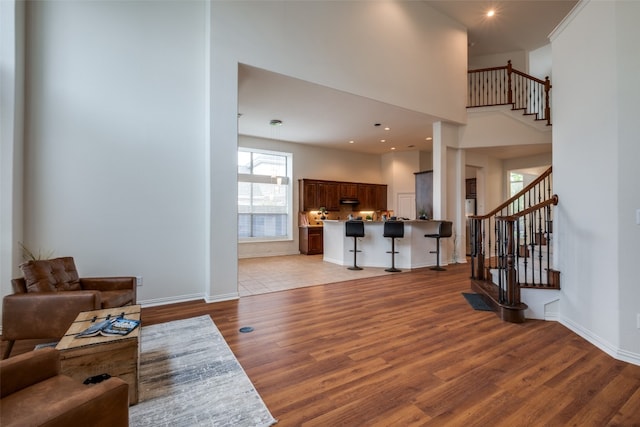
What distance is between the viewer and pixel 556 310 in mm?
3258

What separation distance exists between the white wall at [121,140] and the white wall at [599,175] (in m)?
4.49

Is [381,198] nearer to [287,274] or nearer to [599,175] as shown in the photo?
[287,274]

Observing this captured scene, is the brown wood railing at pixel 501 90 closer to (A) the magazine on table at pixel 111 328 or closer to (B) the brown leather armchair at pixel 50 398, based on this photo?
(A) the magazine on table at pixel 111 328

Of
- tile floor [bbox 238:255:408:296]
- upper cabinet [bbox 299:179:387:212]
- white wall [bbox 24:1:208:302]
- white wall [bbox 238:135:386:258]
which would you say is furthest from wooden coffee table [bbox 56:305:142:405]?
upper cabinet [bbox 299:179:387:212]

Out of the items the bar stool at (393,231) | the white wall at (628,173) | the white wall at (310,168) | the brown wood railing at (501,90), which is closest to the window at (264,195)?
the white wall at (310,168)

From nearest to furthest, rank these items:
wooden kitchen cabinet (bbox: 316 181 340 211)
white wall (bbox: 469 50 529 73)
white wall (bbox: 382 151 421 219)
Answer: white wall (bbox: 469 50 529 73) < wooden kitchen cabinet (bbox: 316 181 340 211) < white wall (bbox: 382 151 421 219)

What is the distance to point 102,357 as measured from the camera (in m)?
1.76

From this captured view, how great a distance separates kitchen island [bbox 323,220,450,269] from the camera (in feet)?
20.6

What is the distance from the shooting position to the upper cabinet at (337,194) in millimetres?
8617

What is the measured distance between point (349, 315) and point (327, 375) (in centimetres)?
130

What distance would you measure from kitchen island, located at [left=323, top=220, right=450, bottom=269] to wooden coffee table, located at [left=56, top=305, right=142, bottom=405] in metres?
5.03

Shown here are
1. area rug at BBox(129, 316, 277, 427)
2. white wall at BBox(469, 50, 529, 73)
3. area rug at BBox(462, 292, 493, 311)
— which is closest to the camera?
area rug at BBox(129, 316, 277, 427)

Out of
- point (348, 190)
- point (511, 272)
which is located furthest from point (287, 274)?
point (348, 190)

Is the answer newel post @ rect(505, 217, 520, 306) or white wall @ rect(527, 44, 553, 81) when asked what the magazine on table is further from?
white wall @ rect(527, 44, 553, 81)
